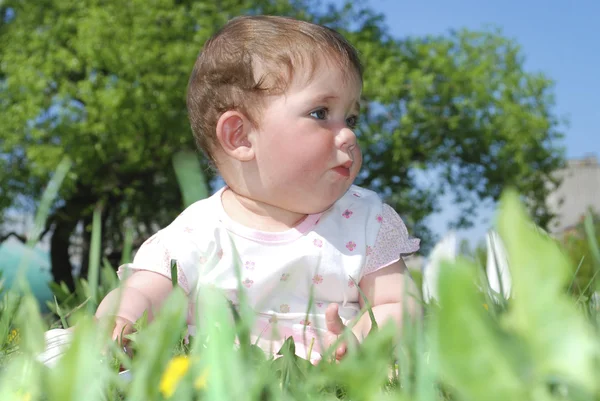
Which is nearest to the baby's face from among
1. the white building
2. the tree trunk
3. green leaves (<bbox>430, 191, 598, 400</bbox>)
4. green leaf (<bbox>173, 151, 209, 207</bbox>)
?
green leaf (<bbox>173, 151, 209, 207</bbox>)

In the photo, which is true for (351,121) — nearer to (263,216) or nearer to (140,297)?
(263,216)

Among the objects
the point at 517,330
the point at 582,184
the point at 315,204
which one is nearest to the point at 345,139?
the point at 315,204

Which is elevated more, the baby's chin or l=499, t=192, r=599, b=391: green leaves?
l=499, t=192, r=599, b=391: green leaves

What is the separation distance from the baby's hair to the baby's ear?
3 centimetres

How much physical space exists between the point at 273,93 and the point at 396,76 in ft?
46.4

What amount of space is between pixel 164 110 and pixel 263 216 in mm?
12334

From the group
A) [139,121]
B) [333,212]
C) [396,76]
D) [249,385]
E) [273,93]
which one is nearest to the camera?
[249,385]

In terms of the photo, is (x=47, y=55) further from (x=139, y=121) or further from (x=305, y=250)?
(x=305, y=250)

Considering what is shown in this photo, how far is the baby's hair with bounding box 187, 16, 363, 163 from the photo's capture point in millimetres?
2385

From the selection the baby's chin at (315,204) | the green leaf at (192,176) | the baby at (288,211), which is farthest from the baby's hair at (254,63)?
the green leaf at (192,176)

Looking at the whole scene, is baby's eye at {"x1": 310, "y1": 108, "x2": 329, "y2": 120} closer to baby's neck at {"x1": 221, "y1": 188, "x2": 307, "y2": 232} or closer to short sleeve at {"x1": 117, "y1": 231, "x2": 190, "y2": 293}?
baby's neck at {"x1": 221, "y1": 188, "x2": 307, "y2": 232}

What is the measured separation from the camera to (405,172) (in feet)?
59.8

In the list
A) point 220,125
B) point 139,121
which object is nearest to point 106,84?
point 139,121

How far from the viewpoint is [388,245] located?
2.51m
